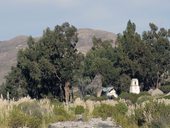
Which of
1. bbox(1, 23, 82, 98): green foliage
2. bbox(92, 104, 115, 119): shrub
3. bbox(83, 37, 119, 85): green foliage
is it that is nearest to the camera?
bbox(92, 104, 115, 119): shrub

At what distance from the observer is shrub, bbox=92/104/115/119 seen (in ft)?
94.6

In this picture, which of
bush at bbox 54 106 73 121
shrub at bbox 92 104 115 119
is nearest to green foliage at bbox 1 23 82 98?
shrub at bbox 92 104 115 119

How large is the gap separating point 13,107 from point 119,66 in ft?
244

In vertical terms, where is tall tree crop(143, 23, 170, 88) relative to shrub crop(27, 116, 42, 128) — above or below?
above

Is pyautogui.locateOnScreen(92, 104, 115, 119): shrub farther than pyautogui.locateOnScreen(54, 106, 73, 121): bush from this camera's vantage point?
Yes

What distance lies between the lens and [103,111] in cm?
2939

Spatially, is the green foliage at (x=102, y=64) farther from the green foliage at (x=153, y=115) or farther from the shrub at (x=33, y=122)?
the shrub at (x=33, y=122)

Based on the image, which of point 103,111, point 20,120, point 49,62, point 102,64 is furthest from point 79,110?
point 102,64

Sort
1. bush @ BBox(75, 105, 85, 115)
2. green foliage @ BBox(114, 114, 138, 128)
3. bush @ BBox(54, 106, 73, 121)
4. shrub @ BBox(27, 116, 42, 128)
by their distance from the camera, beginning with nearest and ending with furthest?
1. shrub @ BBox(27, 116, 42, 128)
2. green foliage @ BBox(114, 114, 138, 128)
3. bush @ BBox(54, 106, 73, 121)
4. bush @ BBox(75, 105, 85, 115)

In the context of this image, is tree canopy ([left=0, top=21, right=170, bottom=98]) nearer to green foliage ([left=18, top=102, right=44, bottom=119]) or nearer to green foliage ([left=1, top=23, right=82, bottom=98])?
green foliage ([left=1, top=23, right=82, bottom=98])

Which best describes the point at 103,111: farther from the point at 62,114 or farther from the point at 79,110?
the point at 62,114

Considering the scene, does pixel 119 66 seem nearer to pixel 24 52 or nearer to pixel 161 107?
pixel 24 52

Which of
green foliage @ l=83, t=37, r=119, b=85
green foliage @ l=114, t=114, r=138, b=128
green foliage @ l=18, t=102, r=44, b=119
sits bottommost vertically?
green foliage @ l=114, t=114, r=138, b=128

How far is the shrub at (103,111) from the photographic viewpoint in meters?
28.8
